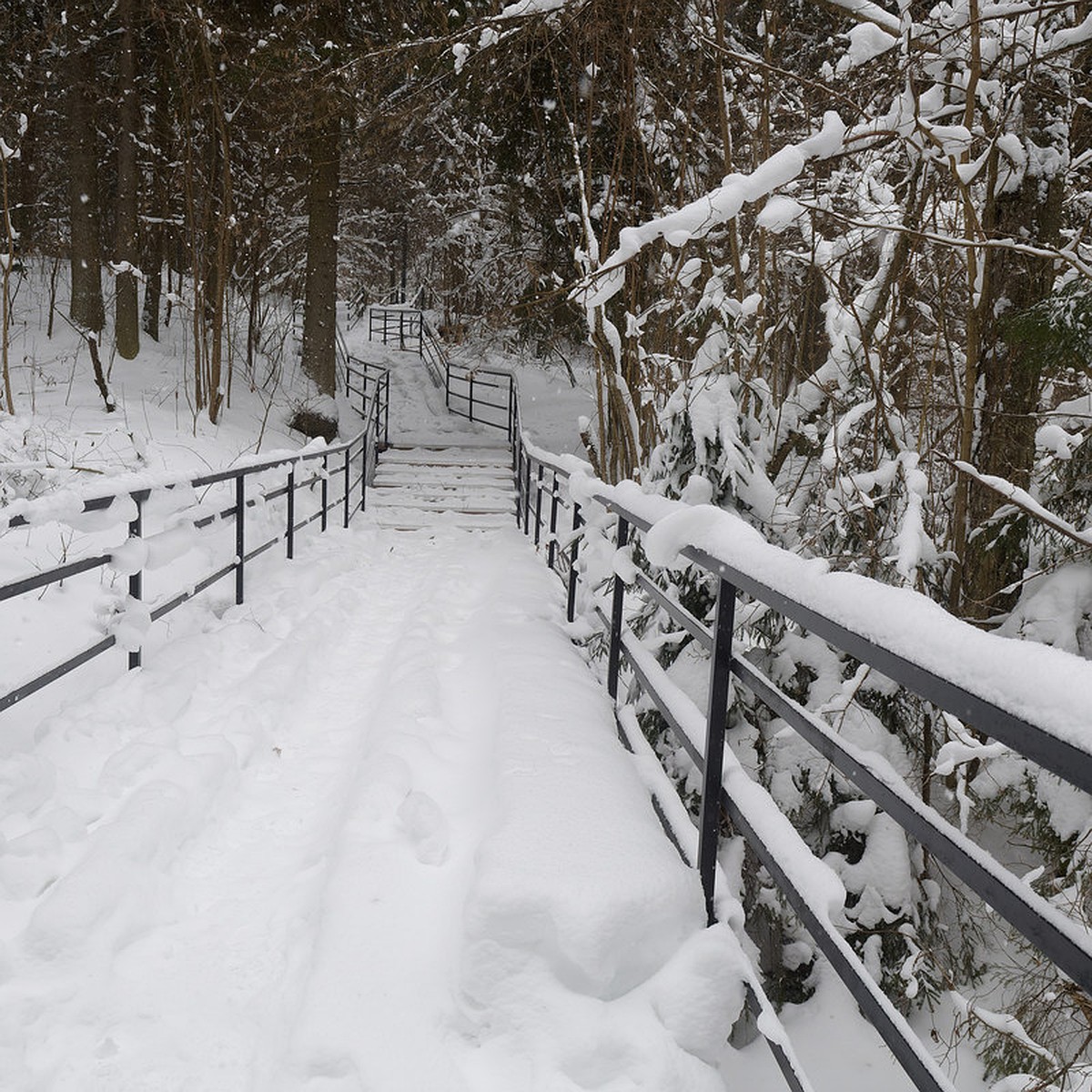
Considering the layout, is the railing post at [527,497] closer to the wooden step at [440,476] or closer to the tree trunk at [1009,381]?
the wooden step at [440,476]

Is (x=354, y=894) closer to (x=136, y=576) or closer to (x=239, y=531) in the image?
(x=136, y=576)

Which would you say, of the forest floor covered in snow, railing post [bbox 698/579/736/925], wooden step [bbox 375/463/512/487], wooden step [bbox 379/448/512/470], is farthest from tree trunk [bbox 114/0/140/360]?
railing post [bbox 698/579/736/925]

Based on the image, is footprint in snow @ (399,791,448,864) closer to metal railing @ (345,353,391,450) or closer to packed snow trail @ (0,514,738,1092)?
packed snow trail @ (0,514,738,1092)

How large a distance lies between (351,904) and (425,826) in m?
0.36

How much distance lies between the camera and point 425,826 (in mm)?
2344

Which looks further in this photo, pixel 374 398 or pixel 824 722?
pixel 374 398

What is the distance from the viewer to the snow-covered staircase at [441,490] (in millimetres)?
10305

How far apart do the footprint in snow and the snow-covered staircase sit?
7.49m

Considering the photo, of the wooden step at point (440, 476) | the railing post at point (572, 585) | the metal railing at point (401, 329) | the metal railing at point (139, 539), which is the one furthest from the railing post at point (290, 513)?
the metal railing at point (401, 329)

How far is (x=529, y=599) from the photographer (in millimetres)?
5168

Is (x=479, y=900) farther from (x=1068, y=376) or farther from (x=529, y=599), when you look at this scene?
(x=1068, y=376)

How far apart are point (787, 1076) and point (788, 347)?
17.5 ft

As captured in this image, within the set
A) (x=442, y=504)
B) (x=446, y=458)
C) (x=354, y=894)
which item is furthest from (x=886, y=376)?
(x=446, y=458)

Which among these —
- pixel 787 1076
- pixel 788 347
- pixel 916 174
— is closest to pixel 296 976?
pixel 787 1076
